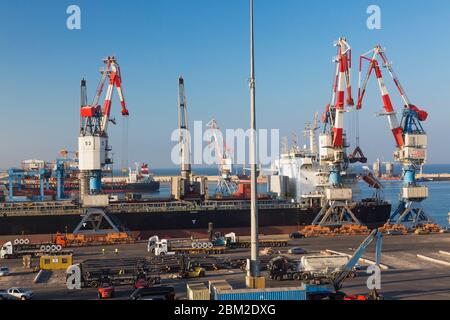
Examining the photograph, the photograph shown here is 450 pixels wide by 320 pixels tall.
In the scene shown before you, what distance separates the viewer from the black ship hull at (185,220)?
52.8 metres

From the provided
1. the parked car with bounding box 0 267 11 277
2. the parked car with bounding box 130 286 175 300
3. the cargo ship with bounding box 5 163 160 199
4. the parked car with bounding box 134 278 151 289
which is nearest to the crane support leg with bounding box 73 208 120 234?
the parked car with bounding box 0 267 11 277

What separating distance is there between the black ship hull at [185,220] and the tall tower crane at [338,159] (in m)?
1.65

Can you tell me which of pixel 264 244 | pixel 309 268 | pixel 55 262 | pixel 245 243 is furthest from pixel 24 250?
pixel 309 268

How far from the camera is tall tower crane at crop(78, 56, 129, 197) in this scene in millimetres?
56281

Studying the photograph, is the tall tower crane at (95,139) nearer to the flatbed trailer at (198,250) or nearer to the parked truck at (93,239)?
the parked truck at (93,239)

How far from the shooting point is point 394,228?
5828 cm

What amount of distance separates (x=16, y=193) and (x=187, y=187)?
232 ft

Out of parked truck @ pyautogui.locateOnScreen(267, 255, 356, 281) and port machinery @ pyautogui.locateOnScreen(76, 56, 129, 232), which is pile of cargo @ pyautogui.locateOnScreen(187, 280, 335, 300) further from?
port machinery @ pyautogui.locateOnScreen(76, 56, 129, 232)

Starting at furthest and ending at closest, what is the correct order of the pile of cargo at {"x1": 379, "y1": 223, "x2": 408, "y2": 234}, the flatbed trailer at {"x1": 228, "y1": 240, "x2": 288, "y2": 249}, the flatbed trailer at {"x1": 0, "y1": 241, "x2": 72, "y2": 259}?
the pile of cargo at {"x1": 379, "y1": 223, "x2": 408, "y2": 234}, the flatbed trailer at {"x1": 228, "y1": 240, "x2": 288, "y2": 249}, the flatbed trailer at {"x1": 0, "y1": 241, "x2": 72, "y2": 259}

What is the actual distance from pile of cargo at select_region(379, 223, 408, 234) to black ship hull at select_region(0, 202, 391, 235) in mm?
1735

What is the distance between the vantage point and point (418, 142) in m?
60.1

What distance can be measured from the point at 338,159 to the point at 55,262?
35.6 meters

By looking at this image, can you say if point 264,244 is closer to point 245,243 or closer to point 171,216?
point 245,243
